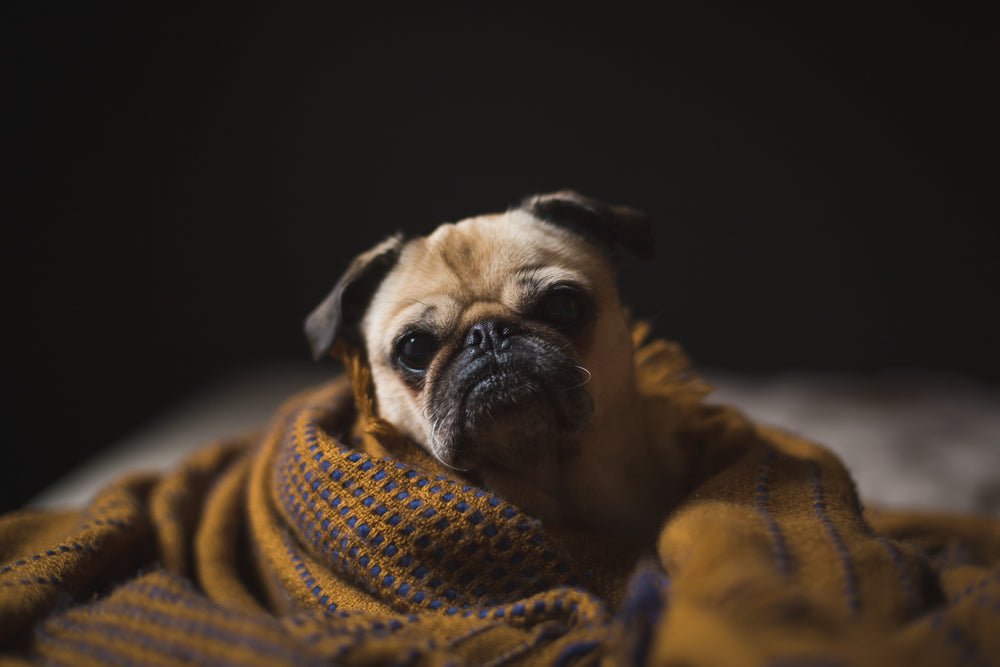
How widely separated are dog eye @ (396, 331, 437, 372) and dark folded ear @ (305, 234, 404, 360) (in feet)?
0.53

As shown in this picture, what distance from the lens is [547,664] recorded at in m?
0.95

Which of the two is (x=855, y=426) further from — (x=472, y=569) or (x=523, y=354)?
(x=472, y=569)

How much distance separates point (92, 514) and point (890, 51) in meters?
3.57

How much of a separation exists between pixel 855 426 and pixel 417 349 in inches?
74.8

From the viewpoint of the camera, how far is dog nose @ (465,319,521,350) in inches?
50.5

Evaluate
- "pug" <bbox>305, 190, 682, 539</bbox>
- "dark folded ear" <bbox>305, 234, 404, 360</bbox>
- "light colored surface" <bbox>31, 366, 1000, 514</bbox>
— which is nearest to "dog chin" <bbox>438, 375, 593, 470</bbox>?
"pug" <bbox>305, 190, 682, 539</bbox>

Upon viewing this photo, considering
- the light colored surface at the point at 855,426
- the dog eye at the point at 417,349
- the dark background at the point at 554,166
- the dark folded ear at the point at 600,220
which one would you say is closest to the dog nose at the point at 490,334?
the dog eye at the point at 417,349

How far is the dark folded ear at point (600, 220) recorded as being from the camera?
1.53 metres

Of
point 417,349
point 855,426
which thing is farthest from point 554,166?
point 417,349

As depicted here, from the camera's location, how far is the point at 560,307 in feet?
4.54

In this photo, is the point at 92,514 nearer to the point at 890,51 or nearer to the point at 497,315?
the point at 497,315

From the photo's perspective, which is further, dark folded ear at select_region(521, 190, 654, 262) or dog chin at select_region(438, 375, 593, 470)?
dark folded ear at select_region(521, 190, 654, 262)

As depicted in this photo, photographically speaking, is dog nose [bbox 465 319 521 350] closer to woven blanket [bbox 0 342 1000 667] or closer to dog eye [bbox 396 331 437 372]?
dog eye [bbox 396 331 437 372]

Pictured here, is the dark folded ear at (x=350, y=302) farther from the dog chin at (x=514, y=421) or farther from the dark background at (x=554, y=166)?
the dark background at (x=554, y=166)
